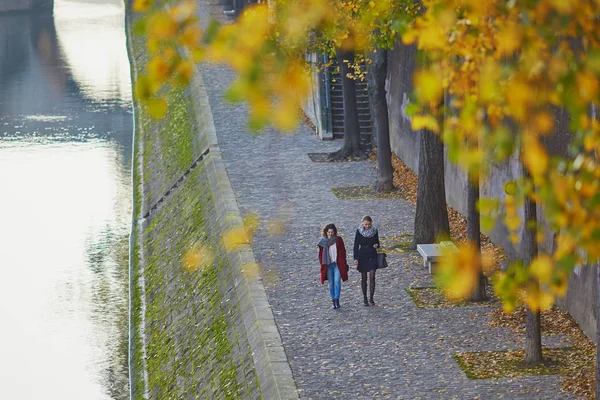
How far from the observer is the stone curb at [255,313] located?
15.5 meters

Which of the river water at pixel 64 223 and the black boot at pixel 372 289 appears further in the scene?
the river water at pixel 64 223

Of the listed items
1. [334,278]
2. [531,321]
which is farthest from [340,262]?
[531,321]

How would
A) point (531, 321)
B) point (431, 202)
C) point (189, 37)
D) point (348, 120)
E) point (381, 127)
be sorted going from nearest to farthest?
point (189, 37)
point (531, 321)
point (431, 202)
point (381, 127)
point (348, 120)

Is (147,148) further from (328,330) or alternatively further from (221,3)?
(221,3)

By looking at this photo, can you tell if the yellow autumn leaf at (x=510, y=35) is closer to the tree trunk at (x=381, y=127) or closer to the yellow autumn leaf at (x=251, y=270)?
the yellow autumn leaf at (x=251, y=270)

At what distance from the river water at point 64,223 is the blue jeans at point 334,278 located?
15.2ft

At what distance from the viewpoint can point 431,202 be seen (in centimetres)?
2253

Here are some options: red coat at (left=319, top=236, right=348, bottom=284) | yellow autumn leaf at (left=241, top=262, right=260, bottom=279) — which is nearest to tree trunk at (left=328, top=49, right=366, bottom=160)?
yellow autumn leaf at (left=241, top=262, right=260, bottom=279)

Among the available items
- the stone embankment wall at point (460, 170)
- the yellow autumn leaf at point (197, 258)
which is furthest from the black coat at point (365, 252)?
the yellow autumn leaf at point (197, 258)

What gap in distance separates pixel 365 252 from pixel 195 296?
4633 mm

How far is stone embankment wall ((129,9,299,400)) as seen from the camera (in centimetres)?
1730

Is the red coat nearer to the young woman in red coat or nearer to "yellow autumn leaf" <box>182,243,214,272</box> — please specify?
the young woman in red coat

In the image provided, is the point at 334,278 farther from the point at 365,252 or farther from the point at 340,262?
the point at 365,252

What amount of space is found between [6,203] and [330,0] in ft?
48.6
